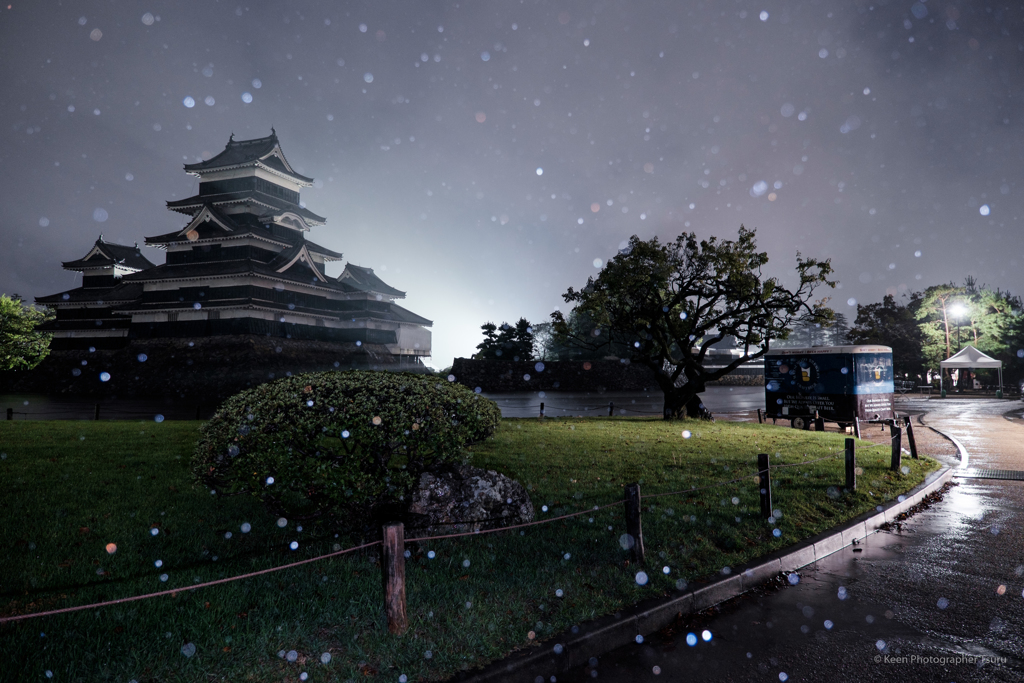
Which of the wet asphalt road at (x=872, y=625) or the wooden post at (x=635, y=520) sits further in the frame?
the wooden post at (x=635, y=520)

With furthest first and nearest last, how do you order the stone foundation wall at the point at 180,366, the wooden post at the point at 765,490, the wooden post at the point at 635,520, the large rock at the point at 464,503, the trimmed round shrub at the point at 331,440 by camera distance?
the stone foundation wall at the point at 180,366, the wooden post at the point at 765,490, the large rock at the point at 464,503, the wooden post at the point at 635,520, the trimmed round shrub at the point at 331,440

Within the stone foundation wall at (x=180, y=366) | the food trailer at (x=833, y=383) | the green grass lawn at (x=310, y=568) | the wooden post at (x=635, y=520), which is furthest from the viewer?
the stone foundation wall at (x=180, y=366)

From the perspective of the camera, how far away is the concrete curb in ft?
13.2

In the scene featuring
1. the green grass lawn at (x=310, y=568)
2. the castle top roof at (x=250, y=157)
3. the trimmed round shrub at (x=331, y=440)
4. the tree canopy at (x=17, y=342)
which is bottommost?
the green grass lawn at (x=310, y=568)

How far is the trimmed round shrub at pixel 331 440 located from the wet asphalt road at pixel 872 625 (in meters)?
2.80

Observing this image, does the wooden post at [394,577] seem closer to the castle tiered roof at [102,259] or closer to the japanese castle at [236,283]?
the japanese castle at [236,283]

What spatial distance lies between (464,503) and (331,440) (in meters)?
1.75

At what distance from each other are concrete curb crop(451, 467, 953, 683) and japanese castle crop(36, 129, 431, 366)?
42.6m

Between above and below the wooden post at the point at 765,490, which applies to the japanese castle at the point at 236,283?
above

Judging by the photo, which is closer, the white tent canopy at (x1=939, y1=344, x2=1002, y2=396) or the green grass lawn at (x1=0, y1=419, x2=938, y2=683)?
the green grass lawn at (x1=0, y1=419, x2=938, y2=683)

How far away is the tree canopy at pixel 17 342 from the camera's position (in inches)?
1630

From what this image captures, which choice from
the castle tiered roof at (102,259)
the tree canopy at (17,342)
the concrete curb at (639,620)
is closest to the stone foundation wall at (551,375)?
the castle tiered roof at (102,259)

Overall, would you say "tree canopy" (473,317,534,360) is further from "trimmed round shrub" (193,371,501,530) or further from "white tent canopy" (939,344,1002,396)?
"trimmed round shrub" (193,371,501,530)

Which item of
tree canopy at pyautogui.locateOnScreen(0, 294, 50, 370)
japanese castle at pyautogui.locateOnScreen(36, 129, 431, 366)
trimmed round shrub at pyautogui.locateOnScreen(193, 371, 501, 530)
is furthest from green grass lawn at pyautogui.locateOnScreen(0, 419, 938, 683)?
Answer: tree canopy at pyautogui.locateOnScreen(0, 294, 50, 370)
